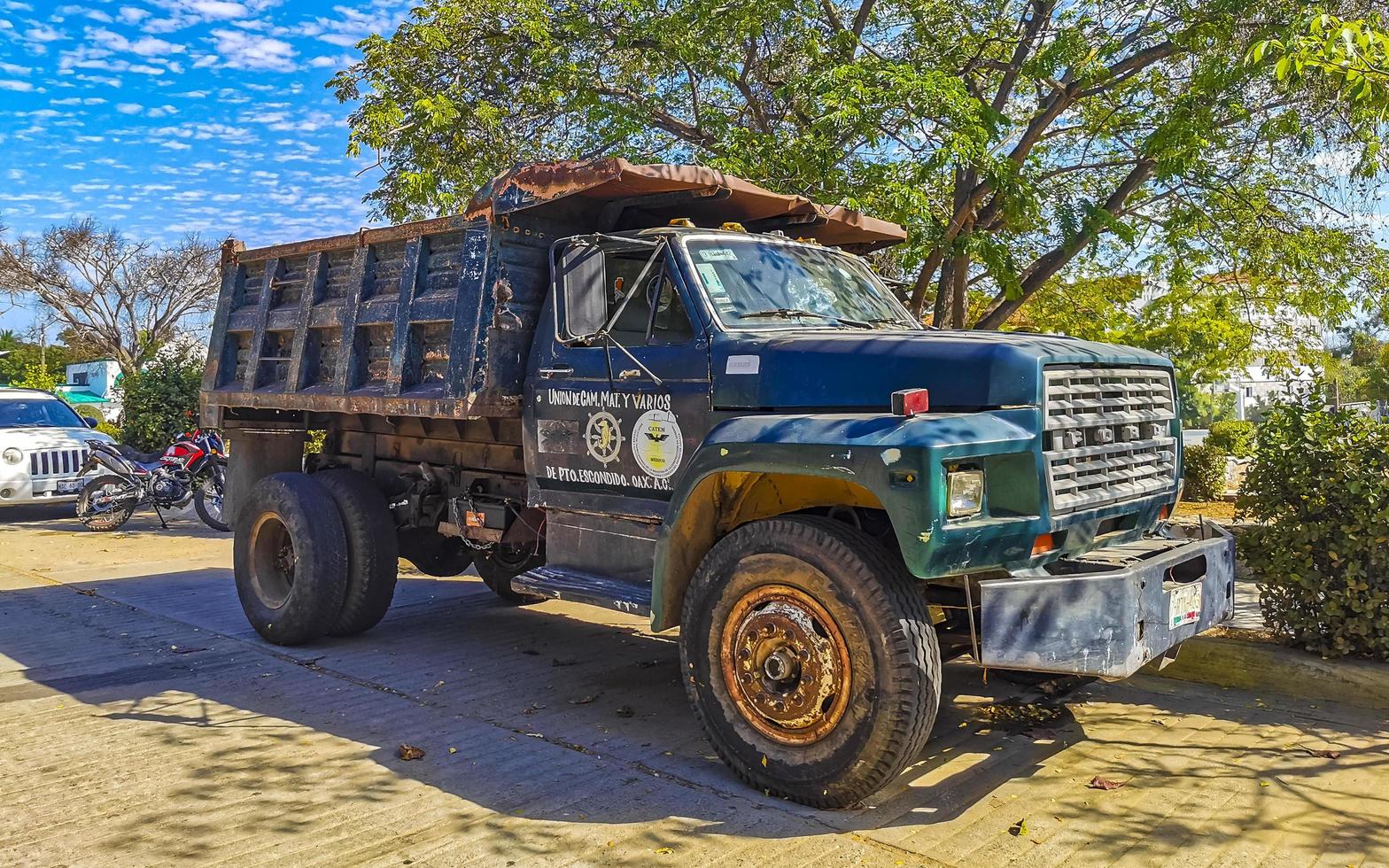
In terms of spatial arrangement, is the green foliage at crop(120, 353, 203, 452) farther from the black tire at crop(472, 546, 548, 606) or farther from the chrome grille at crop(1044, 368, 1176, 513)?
the chrome grille at crop(1044, 368, 1176, 513)

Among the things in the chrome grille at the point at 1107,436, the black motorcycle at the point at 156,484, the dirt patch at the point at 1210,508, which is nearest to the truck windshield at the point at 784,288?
the chrome grille at the point at 1107,436

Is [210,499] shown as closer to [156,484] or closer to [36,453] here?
[156,484]

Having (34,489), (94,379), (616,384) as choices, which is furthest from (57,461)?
(94,379)

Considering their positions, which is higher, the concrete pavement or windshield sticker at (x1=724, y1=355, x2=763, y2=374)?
windshield sticker at (x1=724, y1=355, x2=763, y2=374)

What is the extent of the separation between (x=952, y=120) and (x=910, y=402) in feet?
18.9

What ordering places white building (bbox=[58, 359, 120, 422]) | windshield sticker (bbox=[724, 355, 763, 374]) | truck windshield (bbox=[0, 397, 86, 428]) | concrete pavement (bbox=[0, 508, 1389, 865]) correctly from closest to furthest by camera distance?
concrete pavement (bbox=[0, 508, 1389, 865]), windshield sticker (bbox=[724, 355, 763, 374]), truck windshield (bbox=[0, 397, 86, 428]), white building (bbox=[58, 359, 120, 422])

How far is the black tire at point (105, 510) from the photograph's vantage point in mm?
13219

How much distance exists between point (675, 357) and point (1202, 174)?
23.9 ft

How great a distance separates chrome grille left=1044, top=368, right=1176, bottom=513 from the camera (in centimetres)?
439

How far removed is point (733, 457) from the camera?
4531 mm

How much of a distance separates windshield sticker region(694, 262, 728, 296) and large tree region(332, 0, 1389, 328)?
393cm

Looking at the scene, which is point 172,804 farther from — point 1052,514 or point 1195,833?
point 1195,833

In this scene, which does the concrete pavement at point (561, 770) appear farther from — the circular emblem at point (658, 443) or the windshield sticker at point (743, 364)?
the windshield sticker at point (743, 364)

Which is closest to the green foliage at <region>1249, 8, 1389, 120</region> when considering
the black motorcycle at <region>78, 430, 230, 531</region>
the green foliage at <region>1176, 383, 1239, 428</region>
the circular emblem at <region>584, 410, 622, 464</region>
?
the circular emblem at <region>584, 410, 622, 464</region>
